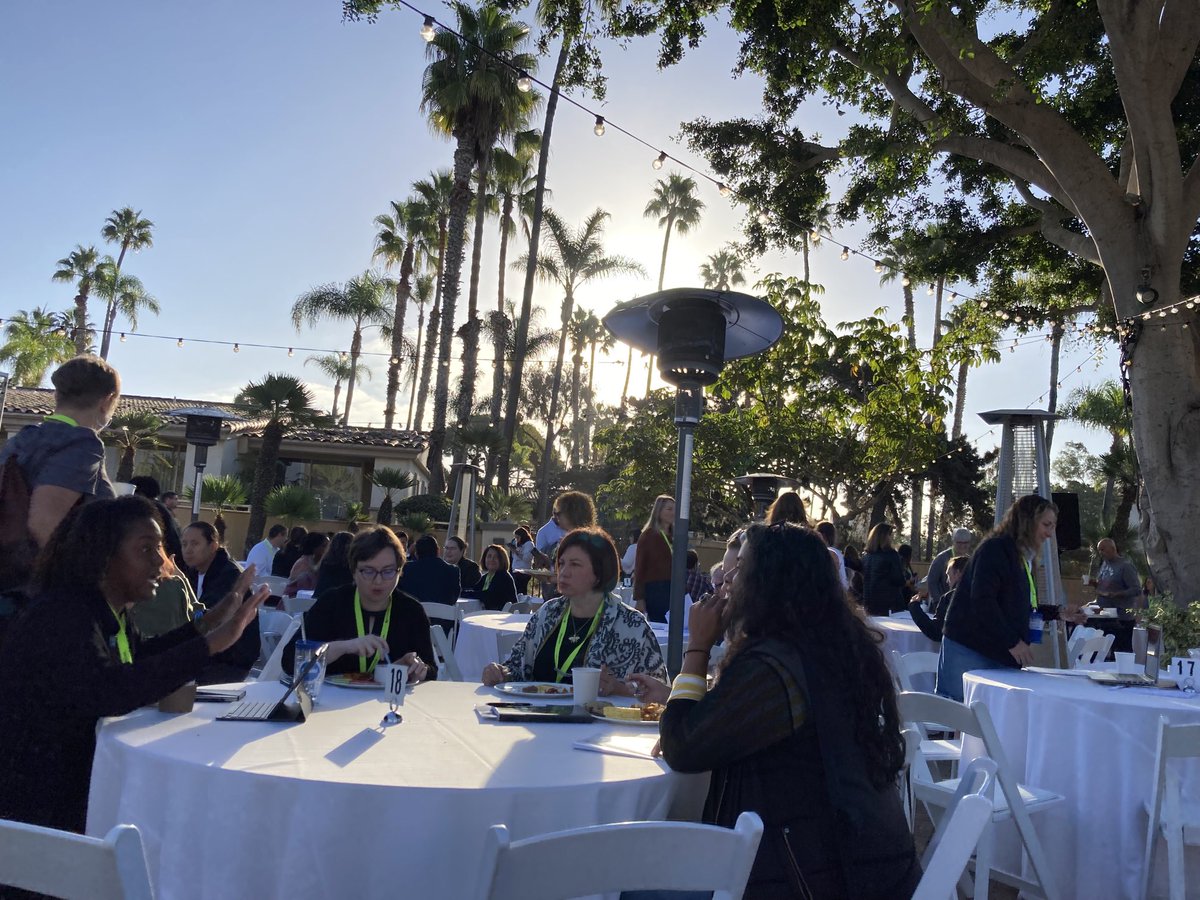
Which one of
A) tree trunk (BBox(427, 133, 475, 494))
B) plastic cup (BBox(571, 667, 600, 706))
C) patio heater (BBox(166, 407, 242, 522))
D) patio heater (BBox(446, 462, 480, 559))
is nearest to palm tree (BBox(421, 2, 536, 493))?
tree trunk (BBox(427, 133, 475, 494))

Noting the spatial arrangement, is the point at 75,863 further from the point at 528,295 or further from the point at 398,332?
the point at 398,332

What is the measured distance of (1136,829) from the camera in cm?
419

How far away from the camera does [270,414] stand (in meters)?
23.2

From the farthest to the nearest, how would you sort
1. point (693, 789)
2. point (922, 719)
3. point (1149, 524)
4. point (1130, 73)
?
point (1149, 524), point (1130, 73), point (922, 719), point (693, 789)

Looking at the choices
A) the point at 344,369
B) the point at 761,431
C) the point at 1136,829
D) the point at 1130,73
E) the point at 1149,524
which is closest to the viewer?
the point at 1136,829

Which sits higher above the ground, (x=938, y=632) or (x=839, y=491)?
(x=839, y=491)

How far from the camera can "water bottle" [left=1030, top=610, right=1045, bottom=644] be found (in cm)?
556

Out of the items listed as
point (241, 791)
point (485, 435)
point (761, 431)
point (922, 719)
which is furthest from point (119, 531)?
point (485, 435)

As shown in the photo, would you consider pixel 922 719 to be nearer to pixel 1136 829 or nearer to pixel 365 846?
pixel 1136 829

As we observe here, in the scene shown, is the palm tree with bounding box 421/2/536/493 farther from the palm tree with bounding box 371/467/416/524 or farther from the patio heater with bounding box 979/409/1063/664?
the patio heater with bounding box 979/409/1063/664

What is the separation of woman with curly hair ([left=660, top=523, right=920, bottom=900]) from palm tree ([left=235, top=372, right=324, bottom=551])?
2127 cm

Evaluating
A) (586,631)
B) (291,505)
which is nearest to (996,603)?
(586,631)

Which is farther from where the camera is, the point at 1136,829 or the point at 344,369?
the point at 344,369

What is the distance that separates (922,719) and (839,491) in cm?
1993
